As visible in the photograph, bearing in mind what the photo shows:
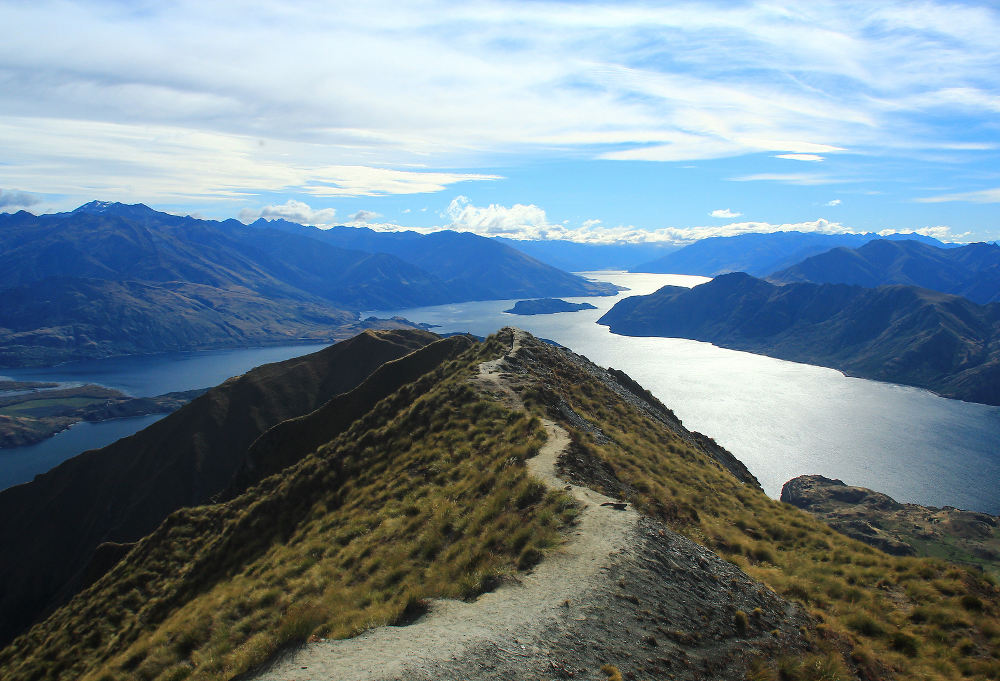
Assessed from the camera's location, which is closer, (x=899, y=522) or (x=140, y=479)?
(x=140, y=479)

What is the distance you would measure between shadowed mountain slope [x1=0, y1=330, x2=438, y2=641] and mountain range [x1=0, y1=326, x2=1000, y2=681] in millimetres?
50134

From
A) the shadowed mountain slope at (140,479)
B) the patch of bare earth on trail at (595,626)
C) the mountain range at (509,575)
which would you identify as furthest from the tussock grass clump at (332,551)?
the shadowed mountain slope at (140,479)

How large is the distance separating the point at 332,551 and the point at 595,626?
12484 millimetres

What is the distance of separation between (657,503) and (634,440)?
35.2 feet

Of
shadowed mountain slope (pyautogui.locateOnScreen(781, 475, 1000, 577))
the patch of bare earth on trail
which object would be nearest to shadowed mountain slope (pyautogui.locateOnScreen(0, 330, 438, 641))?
the patch of bare earth on trail

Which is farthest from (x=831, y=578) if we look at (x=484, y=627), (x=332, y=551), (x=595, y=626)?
(x=332, y=551)

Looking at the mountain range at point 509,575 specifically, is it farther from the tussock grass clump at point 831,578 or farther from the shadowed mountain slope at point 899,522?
the shadowed mountain slope at point 899,522

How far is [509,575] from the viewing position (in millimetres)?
14047

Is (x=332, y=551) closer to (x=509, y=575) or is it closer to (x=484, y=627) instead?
(x=509, y=575)

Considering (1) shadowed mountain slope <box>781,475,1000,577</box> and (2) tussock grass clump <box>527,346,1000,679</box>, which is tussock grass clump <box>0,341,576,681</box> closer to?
(2) tussock grass clump <box>527,346,1000,679</box>

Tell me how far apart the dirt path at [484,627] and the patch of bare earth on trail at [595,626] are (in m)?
0.03

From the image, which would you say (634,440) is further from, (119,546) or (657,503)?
(119,546)

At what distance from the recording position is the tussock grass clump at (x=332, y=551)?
50.0 feet

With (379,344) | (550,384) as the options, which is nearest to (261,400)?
(379,344)
